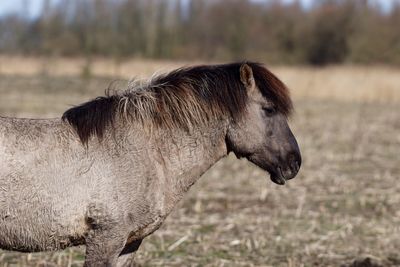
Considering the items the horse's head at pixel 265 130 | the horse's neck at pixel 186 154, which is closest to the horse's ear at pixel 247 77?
the horse's head at pixel 265 130

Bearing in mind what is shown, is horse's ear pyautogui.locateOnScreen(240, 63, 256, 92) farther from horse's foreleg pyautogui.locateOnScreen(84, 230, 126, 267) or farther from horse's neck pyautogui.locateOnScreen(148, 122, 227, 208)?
horse's foreleg pyautogui.locateOnScreen(84, 230, 126, 267)

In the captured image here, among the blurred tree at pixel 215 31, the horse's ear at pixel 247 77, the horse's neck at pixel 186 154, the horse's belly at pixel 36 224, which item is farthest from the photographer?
the blurred tree at pixel 215 31

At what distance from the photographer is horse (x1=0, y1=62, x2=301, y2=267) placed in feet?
16.1

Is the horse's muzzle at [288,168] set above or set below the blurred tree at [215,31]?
below

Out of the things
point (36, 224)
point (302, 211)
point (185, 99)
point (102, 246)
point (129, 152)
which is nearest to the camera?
point (36, 224)

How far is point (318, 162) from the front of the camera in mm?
14117

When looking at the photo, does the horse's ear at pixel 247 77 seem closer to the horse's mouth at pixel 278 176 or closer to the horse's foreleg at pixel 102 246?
the horse's mouth at pixel 278 176

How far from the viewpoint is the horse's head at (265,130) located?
554cm

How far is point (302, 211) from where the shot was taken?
985cm

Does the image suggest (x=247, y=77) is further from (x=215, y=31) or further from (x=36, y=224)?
(x=215, y=31)

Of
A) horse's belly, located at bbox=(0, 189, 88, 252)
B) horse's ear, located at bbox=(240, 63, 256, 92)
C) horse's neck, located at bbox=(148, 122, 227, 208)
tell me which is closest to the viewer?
horse's belly, located at bbox=(0, 189, 88, 252)

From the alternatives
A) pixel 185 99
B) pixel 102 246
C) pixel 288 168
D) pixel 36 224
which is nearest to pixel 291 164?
pixel 288 168

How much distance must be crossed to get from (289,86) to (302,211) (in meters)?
19.3

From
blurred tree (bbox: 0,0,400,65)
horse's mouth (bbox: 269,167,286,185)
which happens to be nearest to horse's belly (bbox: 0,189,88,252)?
horse's mouth (bbox: 269,167,286,185)
